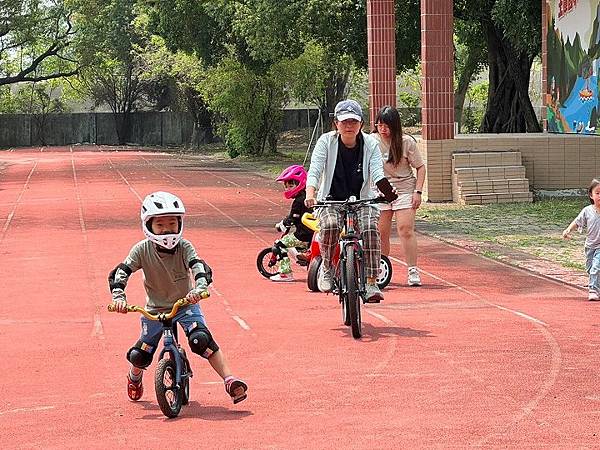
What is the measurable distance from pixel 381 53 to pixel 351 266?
702 inches

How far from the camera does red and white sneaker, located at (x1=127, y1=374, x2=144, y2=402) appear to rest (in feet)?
26.3

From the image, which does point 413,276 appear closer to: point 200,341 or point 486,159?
point 200,341

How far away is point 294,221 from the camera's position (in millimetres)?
13773

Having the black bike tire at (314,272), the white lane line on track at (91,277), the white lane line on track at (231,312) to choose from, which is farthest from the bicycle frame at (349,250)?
the white lane line on track at (91,277)

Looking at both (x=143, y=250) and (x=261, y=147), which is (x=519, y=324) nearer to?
(x=143, y=250)

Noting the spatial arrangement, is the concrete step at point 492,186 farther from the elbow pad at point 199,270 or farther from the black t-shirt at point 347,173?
the elbow pad at point 199,270

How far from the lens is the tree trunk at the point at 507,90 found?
32.4m

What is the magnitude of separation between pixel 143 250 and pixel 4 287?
6.56m

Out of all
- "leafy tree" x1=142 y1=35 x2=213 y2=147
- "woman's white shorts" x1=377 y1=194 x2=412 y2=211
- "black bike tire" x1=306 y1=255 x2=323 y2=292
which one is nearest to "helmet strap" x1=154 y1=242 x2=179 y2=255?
"black bike tire" x1=306 y1=255 x2=323 y2=292

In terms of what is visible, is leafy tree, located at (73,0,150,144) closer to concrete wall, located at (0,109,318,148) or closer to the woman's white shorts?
concrete wall, located at (0,109,318,148)

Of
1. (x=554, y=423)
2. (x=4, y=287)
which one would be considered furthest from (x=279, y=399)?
(x=4, y=287)

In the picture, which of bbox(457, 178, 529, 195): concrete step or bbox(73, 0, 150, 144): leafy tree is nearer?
bbox(457, 178, 529, 195): concrete step

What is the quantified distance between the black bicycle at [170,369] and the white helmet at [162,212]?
1.21 feet

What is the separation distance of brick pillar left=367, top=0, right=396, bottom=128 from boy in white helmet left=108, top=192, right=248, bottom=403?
19.5m
